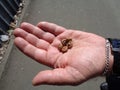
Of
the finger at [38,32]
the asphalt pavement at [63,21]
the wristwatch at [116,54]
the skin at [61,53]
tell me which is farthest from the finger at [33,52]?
the asphalt pavement at [63,21]

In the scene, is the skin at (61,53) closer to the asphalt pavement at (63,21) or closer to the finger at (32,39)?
the finger at (32,39)

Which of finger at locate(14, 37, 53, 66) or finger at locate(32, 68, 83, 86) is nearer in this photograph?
finger at locate(32, 68, 83, 86)

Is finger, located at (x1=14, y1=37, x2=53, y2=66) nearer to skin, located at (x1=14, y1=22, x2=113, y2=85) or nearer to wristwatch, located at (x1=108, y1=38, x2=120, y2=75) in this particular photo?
skin, located at (x1=14, y1=22, x2=113, y2=85)

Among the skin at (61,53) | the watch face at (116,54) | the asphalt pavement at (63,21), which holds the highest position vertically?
the skin at (61,53)

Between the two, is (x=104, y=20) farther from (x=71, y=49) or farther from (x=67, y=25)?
(x=71, y=49)

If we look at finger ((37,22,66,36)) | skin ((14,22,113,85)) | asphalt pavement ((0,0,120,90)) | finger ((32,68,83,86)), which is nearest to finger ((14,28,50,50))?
skin ((14,22,113,85))
